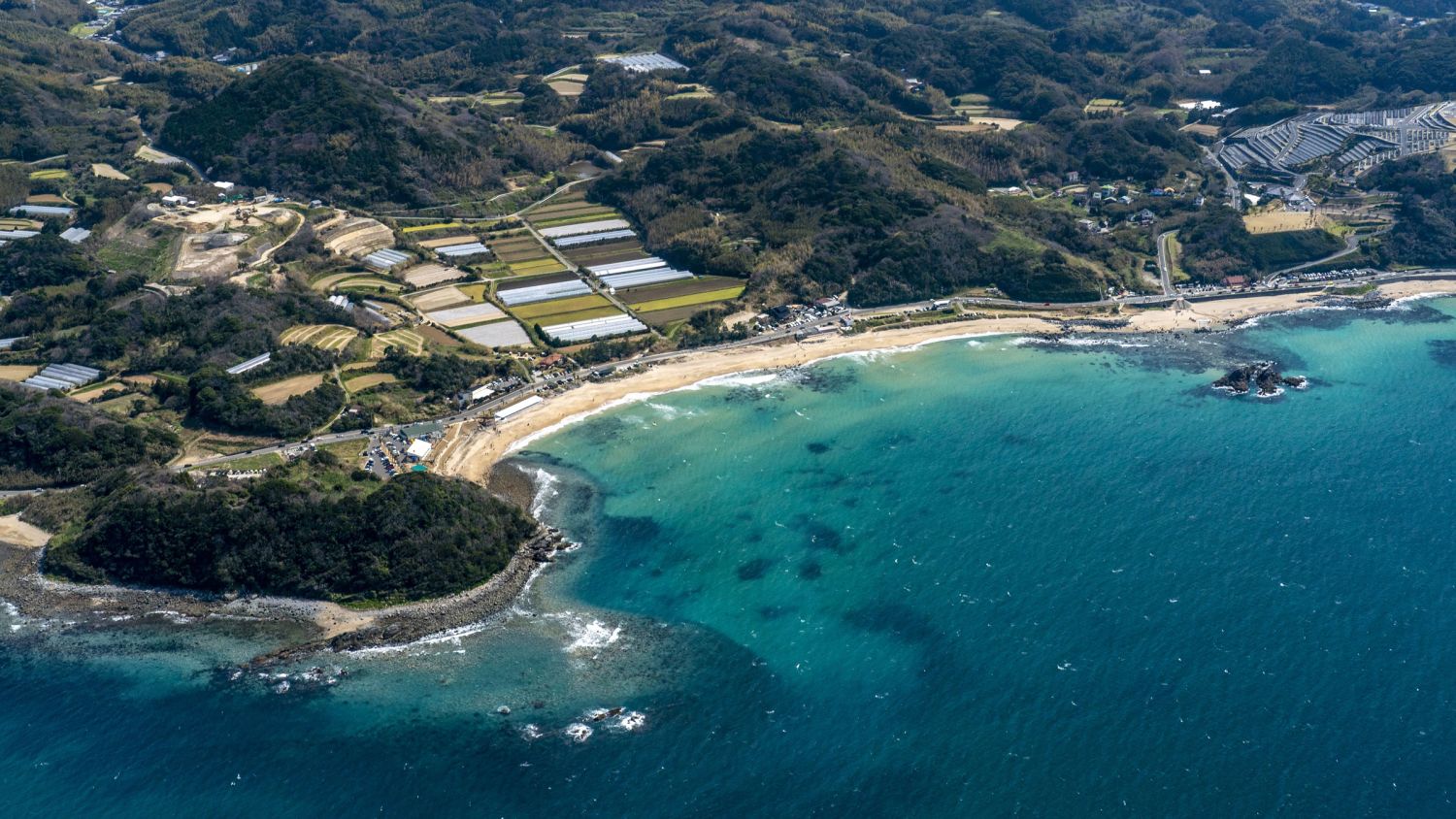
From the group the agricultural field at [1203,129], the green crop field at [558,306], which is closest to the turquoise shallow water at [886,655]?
the green crop field at [558,306]

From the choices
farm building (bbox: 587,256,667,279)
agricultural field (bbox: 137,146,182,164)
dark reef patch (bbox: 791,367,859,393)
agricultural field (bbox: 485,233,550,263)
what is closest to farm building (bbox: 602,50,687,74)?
agricultural field (bbox: 485,233,550,263)

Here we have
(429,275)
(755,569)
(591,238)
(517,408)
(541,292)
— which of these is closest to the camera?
(755,569)

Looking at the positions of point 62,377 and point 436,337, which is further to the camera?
point 436,337

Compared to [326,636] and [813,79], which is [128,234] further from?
[813,79]

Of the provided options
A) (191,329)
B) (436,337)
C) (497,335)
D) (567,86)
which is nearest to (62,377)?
(191,329)

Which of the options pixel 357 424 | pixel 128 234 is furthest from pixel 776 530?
pixel 128 234

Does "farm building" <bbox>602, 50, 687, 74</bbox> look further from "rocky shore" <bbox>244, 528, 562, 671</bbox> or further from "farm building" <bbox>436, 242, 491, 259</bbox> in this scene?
"rocky shore" <bbox>244, 528, 562, 671</bbox>

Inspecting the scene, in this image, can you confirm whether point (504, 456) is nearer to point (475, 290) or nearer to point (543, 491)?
point (543, 491)
